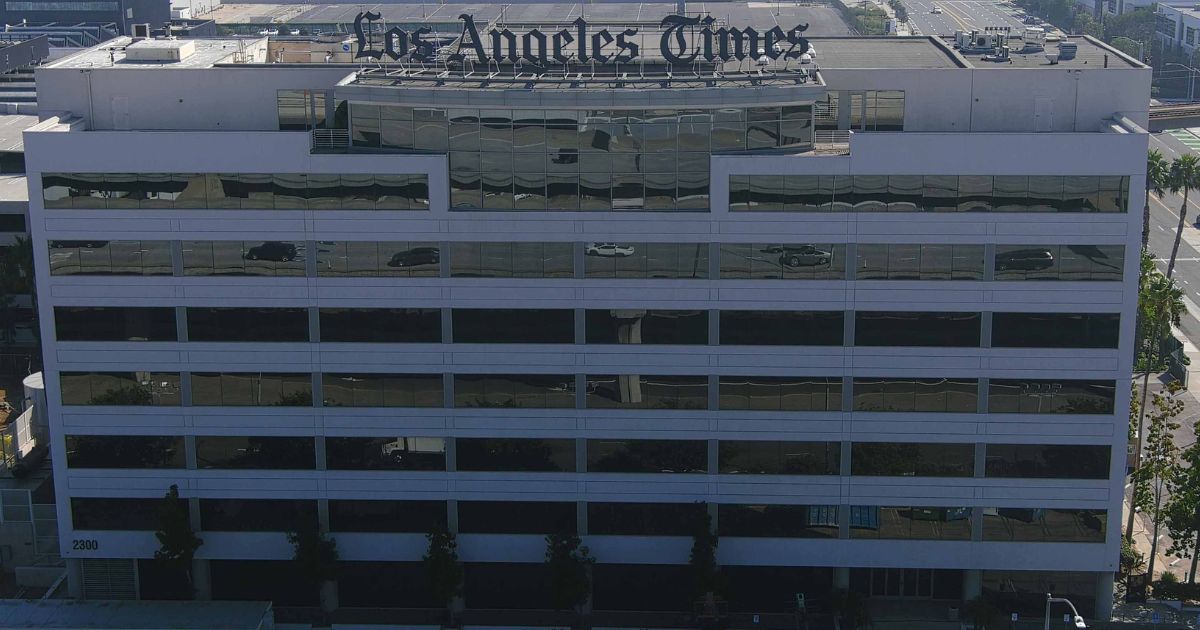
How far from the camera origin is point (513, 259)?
276 feet

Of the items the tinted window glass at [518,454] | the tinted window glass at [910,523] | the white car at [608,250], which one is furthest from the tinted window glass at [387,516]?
the tinted window glass at [910,523]

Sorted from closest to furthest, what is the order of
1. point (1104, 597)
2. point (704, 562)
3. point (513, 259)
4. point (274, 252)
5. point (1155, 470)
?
point (513, 259), point (274, 252), point (704, 562), point (1104, 597), point (1155, 470)

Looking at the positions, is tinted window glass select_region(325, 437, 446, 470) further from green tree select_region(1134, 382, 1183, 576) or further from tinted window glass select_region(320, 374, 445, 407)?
green tree select_region(1134, 382, 1183, 576)

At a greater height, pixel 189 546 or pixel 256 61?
pixel 256 61

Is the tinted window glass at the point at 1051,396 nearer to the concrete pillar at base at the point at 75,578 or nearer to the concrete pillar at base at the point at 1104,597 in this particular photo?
the concrete pillar at base at the point at 1104,597

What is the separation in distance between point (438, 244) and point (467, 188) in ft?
11.2

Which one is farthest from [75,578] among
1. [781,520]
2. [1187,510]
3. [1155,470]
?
[1187,510]

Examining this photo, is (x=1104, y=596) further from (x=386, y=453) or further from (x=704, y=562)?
(x=386, y=453)

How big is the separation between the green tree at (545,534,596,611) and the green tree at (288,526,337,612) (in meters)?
12.3

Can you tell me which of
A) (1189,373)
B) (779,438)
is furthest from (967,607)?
(1189,373)

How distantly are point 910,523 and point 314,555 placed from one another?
33656 millimetres

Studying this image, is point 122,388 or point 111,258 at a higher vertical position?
point 111,258

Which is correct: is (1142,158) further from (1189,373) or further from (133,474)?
(1189,373)

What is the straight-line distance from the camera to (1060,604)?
87.9m
